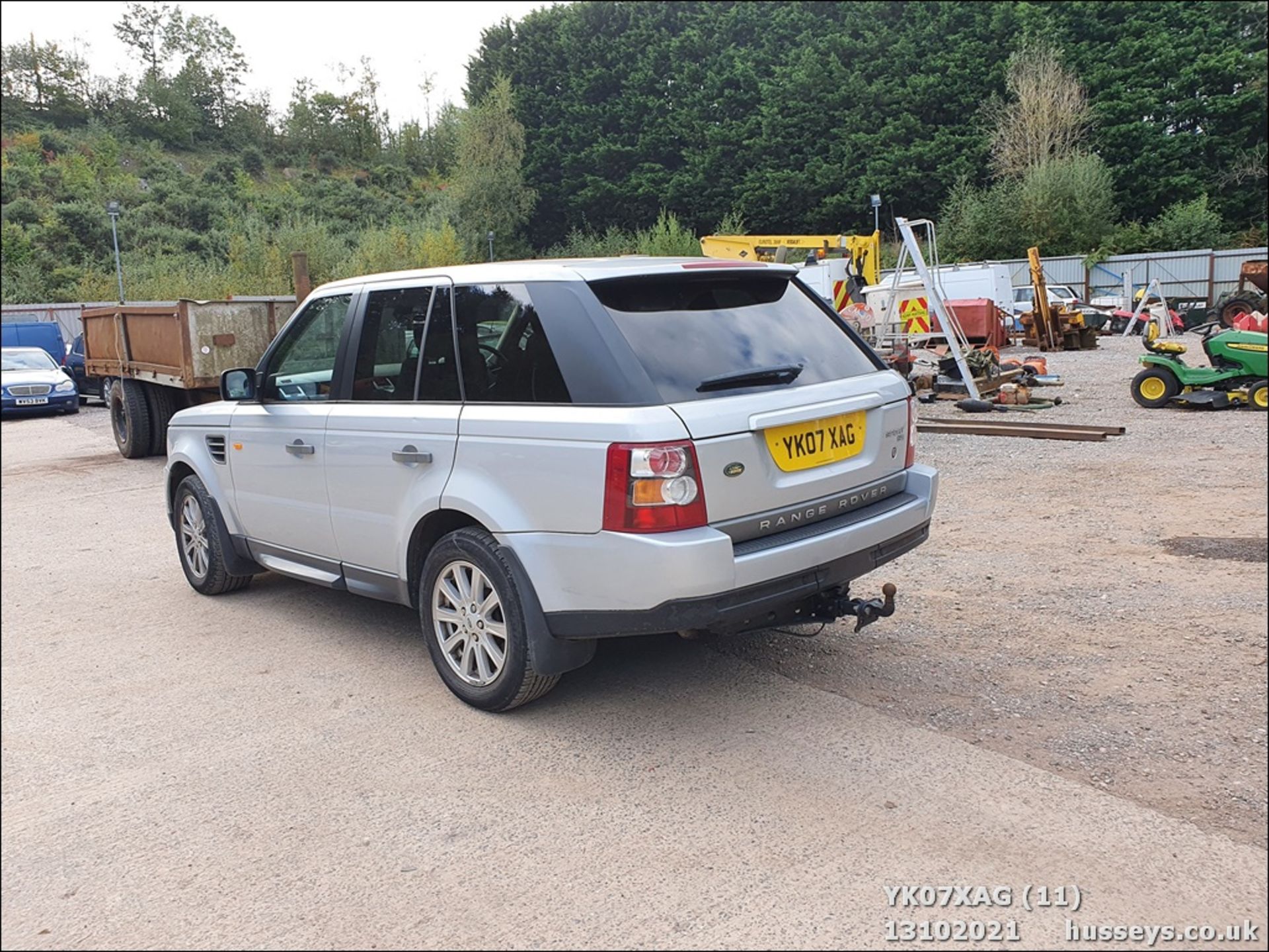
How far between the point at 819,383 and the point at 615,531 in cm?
115

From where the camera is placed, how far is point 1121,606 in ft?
16.8

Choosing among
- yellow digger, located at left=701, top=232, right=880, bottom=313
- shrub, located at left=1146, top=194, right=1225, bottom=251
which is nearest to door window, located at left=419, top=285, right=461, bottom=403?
yellow digger, located at left=701, top=232, right=880, bottom=313

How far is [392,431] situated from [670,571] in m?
1.64

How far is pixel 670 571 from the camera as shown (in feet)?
11.3

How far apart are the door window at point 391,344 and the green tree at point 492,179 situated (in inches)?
1745

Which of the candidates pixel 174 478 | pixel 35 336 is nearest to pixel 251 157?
pixel 35 336

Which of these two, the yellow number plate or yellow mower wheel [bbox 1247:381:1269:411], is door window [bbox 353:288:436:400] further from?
yellow mower wheel [bbox 1247:381:1269:411]

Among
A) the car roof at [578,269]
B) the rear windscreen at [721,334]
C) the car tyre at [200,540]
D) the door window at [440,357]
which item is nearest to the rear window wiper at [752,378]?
the rear windscreen at [721,334]

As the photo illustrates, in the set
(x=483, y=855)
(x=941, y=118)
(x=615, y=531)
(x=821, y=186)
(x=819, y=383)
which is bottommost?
(x=483, y=855)

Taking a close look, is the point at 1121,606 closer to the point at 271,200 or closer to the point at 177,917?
the point at 177,917

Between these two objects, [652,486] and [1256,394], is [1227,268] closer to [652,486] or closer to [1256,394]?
[1256,394]

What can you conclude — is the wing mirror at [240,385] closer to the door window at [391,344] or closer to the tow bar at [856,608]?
the door window at [391,344]

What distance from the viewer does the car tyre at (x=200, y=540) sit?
A: 5.84m

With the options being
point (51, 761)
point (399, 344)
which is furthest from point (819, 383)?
point (51, 761)
